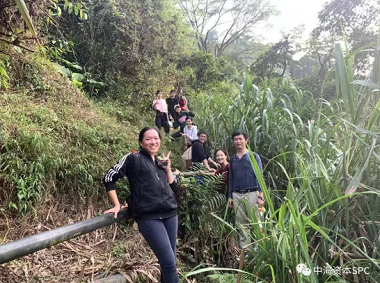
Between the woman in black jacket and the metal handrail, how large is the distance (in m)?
0.12

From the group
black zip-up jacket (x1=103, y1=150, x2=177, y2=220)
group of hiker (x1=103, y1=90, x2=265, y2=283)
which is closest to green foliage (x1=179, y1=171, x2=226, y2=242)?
group of hiker (x1=103, y1=90, x2=265, y2=283)

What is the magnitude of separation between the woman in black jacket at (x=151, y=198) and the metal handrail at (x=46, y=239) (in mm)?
121

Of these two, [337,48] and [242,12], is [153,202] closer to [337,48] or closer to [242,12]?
[337,48]

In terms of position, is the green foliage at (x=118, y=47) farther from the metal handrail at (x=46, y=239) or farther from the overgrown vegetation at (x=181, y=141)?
the metal handrail at (x=46, y=239)

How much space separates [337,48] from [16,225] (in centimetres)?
284

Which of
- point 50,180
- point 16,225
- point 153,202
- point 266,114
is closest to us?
point 153,202

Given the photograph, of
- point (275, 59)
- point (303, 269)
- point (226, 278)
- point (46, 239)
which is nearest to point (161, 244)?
point (226, 278)

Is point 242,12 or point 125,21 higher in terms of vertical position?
point 242,12

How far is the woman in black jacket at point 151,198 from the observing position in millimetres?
2027

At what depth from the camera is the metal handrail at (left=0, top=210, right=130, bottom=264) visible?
4.52 ft

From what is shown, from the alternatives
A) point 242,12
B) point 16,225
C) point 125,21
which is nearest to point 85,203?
point 16,225

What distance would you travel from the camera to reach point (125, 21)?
776 centimetres

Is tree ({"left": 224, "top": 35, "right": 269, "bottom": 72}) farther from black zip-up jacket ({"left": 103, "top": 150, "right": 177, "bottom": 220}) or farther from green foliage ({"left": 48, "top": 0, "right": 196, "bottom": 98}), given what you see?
black zip-up jacket ({"left": 103, "top": 150, "right": 177, "bottom": 220})

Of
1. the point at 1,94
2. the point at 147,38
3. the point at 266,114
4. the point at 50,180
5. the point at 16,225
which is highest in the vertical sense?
the point at 147,38
